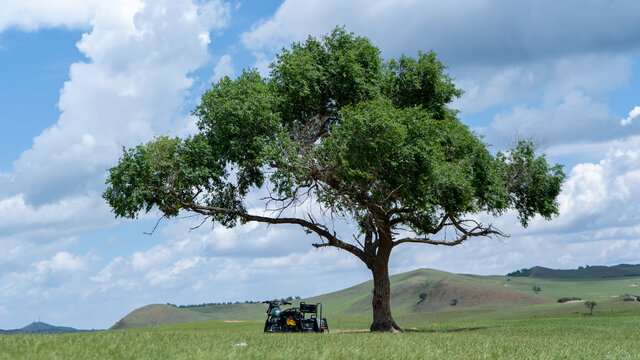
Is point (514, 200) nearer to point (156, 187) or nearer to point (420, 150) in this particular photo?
point (420, 150)

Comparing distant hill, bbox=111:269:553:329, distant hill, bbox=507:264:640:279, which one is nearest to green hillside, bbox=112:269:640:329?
distant hill, bbox=111:269:553:329

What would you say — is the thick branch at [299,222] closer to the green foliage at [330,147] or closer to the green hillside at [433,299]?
the green foliage at [330,147]

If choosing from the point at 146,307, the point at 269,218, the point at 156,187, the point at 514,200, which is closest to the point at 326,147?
the point at 269,218

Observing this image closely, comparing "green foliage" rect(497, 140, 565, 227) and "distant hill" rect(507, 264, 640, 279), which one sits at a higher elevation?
"green foliage" rect(497, 140, 565, 227)

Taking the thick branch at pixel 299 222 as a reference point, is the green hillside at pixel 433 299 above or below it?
below

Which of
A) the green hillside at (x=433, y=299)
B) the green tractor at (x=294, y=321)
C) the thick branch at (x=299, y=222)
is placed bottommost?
the green hillside at (x=433, y=299)

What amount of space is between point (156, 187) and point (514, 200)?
80.9 feet

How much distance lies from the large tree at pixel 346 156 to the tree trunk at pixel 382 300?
0.07 metres

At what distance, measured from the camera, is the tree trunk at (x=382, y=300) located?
34.7 metres

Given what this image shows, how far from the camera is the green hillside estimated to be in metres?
107

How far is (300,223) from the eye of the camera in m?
34.5

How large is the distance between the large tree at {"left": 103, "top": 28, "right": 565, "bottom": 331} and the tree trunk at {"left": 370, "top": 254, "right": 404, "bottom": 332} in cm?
7

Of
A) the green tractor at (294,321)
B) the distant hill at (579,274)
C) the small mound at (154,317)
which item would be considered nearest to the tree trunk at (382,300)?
the green tractor at (294,321)

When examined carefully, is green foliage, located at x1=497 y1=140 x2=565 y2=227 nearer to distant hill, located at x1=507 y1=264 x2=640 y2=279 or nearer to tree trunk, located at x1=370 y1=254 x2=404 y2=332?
tree trunk, located at x1=370 y1=254 x2=404 y2=332
